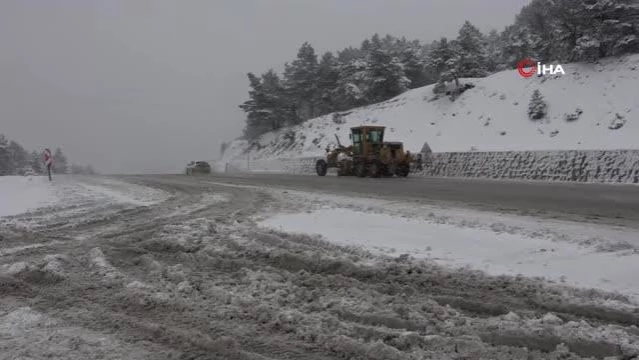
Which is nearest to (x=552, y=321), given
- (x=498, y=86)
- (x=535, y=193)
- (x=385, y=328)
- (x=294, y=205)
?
(x=385, y=328)

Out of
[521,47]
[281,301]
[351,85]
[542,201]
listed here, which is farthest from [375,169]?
[351,85]

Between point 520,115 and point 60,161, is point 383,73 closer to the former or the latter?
point 520,115

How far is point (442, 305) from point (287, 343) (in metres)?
1.55

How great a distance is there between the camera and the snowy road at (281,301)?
3.85 meters

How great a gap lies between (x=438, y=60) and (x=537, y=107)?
16.3 metres

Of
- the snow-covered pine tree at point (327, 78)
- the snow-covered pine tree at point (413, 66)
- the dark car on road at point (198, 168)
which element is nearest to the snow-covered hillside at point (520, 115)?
the dark car on road at point (198, 168)

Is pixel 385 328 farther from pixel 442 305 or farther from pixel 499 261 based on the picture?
pixel 499 261

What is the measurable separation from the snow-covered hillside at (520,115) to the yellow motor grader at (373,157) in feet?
31.1

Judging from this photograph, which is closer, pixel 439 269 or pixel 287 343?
pixel 287 343

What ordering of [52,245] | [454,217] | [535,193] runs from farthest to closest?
1. [535,193]
2. [454,217]
3. [52,245]

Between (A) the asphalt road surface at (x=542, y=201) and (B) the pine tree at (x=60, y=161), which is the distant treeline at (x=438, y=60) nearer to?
(A) the asphalt road surface at (x=542, y=201)

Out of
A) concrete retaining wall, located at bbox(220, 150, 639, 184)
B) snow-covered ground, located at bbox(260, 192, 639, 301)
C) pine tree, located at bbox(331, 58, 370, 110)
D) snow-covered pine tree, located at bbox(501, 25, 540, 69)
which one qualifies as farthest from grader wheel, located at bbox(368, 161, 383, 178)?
pine tree, located at bbox(331, 58, 370, 110)

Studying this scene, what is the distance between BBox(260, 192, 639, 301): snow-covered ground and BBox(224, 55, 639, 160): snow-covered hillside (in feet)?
71.5

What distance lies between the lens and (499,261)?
21.2 ft
